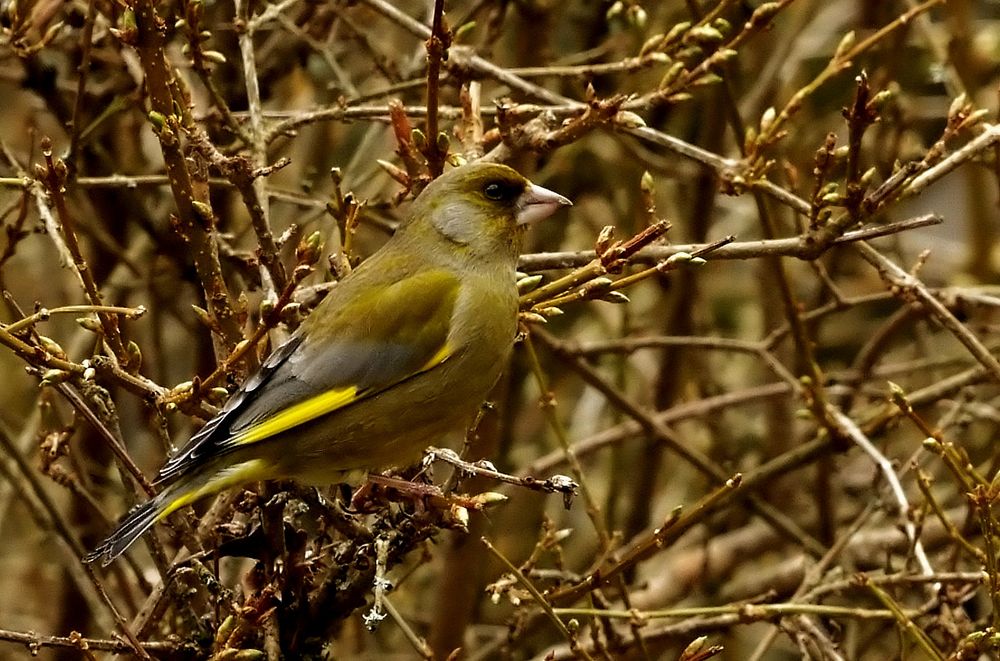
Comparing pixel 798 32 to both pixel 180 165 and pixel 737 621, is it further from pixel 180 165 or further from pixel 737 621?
pixel 180 165

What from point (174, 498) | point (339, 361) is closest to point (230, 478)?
point (174, 498)

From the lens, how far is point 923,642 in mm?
2408

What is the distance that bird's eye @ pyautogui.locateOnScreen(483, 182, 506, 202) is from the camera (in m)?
3.00

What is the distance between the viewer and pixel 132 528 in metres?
2.39

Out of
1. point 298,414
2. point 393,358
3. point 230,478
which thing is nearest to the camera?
point 230,478

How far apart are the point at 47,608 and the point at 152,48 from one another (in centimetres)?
315

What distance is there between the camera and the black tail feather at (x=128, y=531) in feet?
7.75

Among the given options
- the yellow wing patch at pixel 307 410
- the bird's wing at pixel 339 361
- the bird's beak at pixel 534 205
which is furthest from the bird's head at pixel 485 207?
the yellow wing patch at pixel 307 410

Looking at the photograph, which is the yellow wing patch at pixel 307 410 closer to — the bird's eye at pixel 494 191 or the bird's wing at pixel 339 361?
the bird's wing at pixel 339 361

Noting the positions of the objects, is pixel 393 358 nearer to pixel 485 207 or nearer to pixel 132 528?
pixel 485 207

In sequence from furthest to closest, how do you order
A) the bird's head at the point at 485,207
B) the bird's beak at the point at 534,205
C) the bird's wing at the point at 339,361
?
the bird's beak at the point at 534,205
the bird's head at the point at 485,207
the bird's wing at the point at 339,361

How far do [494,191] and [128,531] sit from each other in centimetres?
111

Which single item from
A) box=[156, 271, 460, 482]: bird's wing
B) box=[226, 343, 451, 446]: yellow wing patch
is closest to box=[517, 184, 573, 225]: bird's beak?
box=[156, 271, 460, 482]: bird's wing

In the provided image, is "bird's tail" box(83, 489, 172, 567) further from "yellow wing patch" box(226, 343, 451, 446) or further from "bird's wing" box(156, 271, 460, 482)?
"yellow wing patch" box(226, 343, 451, 446)
